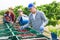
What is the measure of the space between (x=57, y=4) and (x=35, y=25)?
1.49 meters

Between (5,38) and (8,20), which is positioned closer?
(5,38)

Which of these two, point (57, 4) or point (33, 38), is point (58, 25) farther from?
point (33, 38)

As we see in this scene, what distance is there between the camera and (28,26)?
2.52 metres

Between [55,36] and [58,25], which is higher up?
[55,36]

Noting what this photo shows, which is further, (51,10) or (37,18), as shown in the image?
(51,10)

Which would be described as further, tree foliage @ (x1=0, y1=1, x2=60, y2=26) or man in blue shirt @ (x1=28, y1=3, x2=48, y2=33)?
tree foliage @ (x1=0, y1=1, x2=60, y2=26)

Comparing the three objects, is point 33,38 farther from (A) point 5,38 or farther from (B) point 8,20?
(B) point 8,20

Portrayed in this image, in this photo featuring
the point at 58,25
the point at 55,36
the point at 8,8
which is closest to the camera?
the point at 55,36

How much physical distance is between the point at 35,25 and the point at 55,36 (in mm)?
975

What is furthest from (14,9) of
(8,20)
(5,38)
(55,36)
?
(55,36)

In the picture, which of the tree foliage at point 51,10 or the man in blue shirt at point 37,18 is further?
the tree foliage at point 51,10

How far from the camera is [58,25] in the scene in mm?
3215

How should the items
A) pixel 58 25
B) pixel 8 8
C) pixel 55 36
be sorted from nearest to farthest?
pixel 55 36 → pixel 58 25 → pixel 8 8

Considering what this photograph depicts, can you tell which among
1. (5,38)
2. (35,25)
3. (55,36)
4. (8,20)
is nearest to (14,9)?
(8,20)
